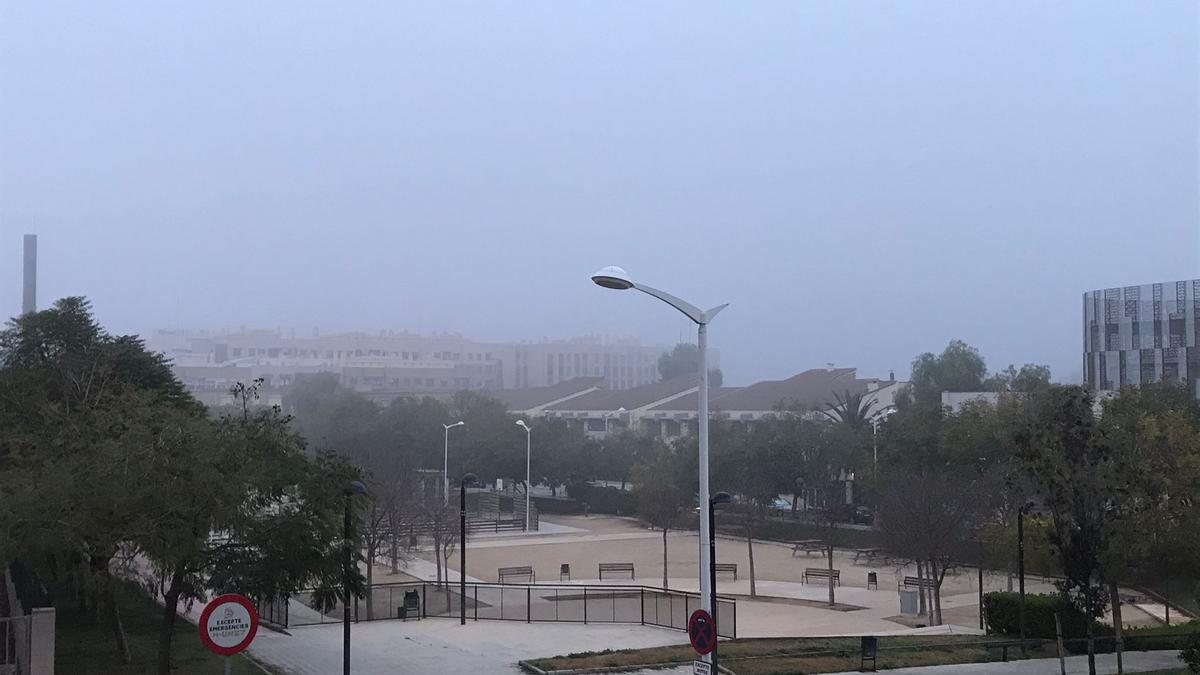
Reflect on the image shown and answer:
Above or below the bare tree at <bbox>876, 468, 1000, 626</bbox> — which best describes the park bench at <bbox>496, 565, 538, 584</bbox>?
below

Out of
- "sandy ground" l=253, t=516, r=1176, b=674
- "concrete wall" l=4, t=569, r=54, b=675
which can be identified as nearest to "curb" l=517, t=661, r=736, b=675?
"sandy ground" l=253, t=516, r=1176, b=674

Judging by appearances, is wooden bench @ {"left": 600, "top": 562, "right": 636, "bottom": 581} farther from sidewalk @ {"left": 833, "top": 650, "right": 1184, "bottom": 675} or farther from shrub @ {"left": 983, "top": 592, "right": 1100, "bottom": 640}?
sidewalk @ {"left": 833, "top": 650, "right": 1184, "bottom": 675}

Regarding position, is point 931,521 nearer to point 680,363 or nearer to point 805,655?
point 805,655

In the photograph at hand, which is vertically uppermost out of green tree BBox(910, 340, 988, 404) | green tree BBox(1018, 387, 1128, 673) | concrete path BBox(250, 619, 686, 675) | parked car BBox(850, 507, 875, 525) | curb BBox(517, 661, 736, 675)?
green tree BBox(910, 340, 988, 404)

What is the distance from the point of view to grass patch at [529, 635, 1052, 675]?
2072 cm

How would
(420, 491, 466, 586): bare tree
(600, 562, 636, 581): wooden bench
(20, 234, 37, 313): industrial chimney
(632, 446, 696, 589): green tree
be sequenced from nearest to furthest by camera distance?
(420, 491, 466, 586): bare tree, (600, 562, 636, 581): wooden bench, (632, 446, 696, 589): green tree, (20, 234, 37, 313): industrial chimney

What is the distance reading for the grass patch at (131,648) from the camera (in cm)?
1903

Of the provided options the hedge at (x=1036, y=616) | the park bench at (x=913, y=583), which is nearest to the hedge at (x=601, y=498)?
the park bench at (x=913, y=583)

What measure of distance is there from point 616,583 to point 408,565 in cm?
998

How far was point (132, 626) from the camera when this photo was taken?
2459 cm

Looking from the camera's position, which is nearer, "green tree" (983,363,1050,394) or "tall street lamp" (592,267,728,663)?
"tall street lamp" (592,267,728,663)

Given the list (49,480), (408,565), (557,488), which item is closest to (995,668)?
(49,480)

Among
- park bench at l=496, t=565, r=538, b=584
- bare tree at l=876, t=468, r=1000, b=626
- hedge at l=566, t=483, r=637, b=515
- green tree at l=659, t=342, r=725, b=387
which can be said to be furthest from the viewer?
green tree at l=659, t=342, r=725, b=387

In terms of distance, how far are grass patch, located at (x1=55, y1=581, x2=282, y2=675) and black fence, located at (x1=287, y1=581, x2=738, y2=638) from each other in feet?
11.6
